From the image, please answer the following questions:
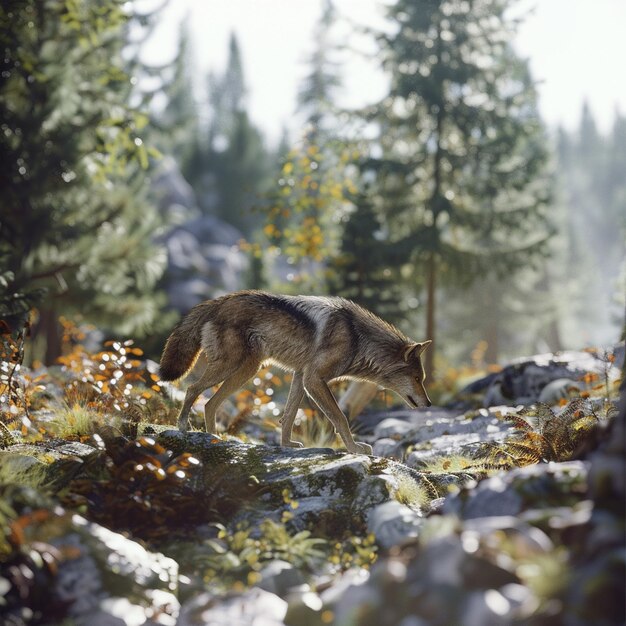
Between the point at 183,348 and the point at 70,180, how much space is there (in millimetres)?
8168

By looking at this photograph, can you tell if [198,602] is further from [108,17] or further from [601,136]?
[601,136]

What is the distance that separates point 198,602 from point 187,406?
345cm

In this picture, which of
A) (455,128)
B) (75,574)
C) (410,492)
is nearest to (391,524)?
(410,492)

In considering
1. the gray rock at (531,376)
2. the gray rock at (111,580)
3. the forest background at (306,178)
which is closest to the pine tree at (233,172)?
the forest background at (306,178)

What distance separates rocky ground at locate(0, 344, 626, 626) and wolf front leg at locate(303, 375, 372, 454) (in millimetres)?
918

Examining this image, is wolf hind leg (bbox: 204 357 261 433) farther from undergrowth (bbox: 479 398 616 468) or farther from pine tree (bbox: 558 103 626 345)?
pine tree (bbox: 558 103 626 345)

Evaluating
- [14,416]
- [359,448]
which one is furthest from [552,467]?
[14,416]

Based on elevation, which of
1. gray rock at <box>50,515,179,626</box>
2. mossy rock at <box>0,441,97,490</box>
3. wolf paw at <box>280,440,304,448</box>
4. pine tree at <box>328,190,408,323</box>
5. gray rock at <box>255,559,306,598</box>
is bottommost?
wolf paw at <box>280,440,304,448</box>

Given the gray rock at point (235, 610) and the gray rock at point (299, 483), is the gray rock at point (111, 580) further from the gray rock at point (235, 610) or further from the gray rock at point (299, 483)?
the gray rock at point (299, 483)

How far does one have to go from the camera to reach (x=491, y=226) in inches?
673

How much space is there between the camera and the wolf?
22.6 ft

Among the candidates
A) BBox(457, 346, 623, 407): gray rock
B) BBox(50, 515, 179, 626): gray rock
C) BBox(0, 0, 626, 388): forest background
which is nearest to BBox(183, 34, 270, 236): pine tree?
BBox(0, 0, 626, 388): forest background

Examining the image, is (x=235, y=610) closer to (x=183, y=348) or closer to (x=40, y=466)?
(x=40, y=466)

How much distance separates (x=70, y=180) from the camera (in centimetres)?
1338
